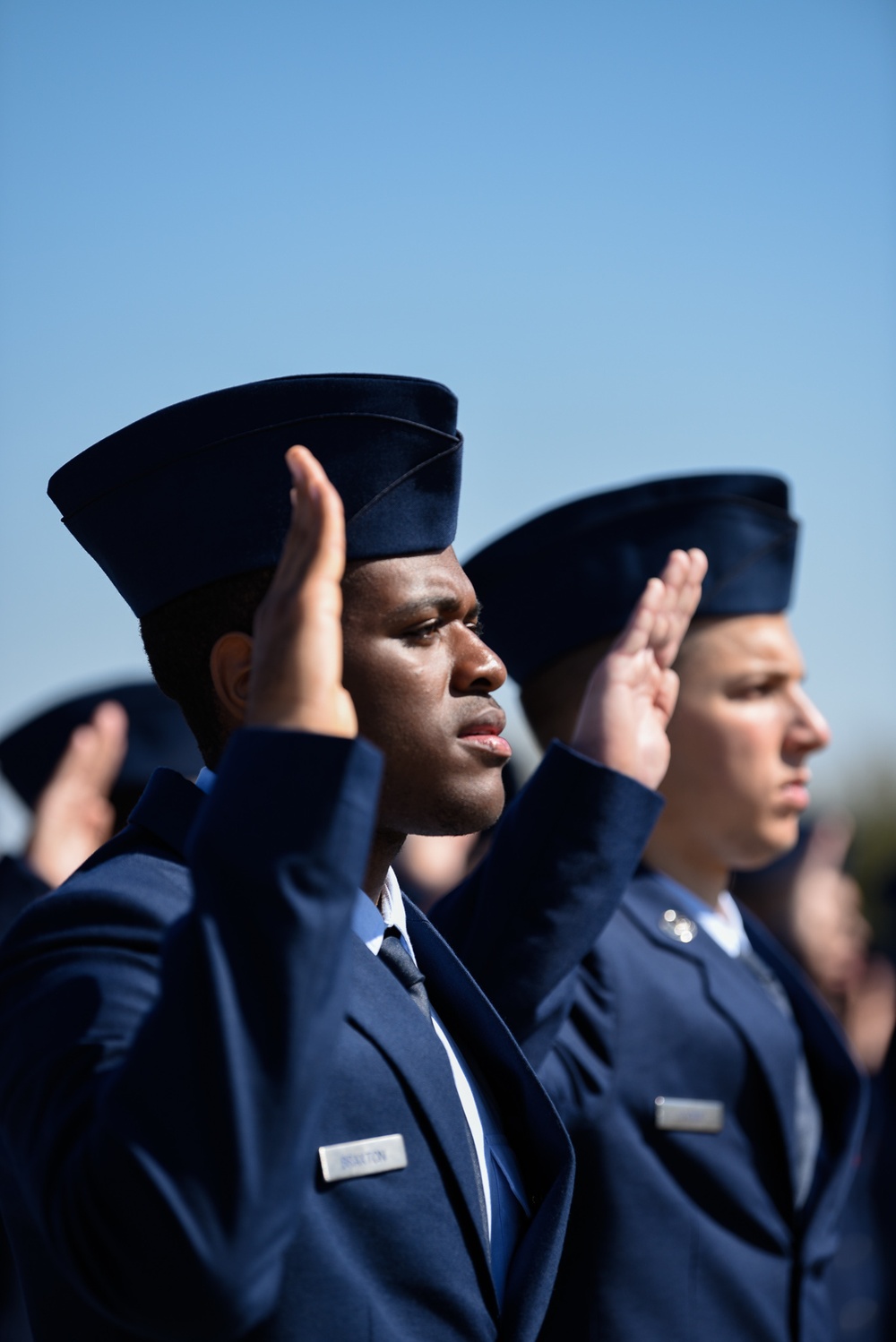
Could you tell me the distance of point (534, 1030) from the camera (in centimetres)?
319

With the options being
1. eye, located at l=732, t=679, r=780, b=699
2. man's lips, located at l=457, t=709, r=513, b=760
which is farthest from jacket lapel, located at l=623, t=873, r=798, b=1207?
man's lips, located at l=457, t=709, r=513, b=760

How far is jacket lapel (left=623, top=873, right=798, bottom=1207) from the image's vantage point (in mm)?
3822

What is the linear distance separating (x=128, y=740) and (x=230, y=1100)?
14.3 feet

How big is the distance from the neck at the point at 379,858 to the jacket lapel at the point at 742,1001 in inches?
61.3

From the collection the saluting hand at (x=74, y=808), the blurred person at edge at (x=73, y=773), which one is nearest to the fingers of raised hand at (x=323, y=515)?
the blurred person at edge at (x=73, y=773)

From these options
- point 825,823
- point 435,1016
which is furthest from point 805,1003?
point 825,823

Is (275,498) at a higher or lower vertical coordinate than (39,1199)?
higher

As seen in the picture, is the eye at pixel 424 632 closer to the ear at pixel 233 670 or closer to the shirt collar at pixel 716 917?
the ear at pixel 233 670

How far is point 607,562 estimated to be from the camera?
4.18 metres

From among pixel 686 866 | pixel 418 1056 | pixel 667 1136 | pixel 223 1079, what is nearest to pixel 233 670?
pixel 418 1056

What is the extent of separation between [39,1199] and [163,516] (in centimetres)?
107

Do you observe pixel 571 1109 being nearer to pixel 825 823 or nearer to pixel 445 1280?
pixel 445 1280

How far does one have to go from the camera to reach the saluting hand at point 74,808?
5.23 metres

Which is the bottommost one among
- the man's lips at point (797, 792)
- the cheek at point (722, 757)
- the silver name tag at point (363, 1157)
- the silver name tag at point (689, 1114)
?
the silver name tag at point (689, 1114)
